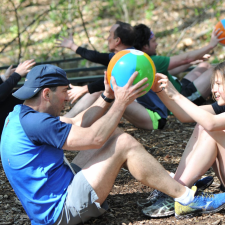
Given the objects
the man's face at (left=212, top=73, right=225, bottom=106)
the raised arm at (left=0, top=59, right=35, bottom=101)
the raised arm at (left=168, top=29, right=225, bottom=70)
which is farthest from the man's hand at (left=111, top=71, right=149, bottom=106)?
the raised arm at (left=168, top=29, right=225, bottom=70)

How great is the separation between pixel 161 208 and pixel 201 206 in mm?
315

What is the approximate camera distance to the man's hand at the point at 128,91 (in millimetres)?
2531

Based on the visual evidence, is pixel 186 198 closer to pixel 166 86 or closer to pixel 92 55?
pixel 166 86

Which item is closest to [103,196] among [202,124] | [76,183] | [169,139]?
[76,183]

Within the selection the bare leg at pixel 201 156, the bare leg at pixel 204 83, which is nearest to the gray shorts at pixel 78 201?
the bare leg at pixel 201 156

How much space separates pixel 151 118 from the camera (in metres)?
4.72

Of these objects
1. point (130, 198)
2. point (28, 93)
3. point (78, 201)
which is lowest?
point (130, 198)

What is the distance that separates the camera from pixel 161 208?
9.05 feet

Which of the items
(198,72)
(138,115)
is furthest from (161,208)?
(198,72)

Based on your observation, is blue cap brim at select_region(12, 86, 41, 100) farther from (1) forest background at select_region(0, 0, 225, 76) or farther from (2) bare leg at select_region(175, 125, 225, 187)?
(1) forest background at select_region(0, 0, 225, 76)

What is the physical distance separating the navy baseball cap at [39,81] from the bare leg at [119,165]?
0.60 meters

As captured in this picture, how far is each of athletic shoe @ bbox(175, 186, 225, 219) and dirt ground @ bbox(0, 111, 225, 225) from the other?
5 cm

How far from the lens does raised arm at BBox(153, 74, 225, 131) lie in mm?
2570

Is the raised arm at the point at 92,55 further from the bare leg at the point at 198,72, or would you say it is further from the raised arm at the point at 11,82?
the bare leg at the point at 198,72
